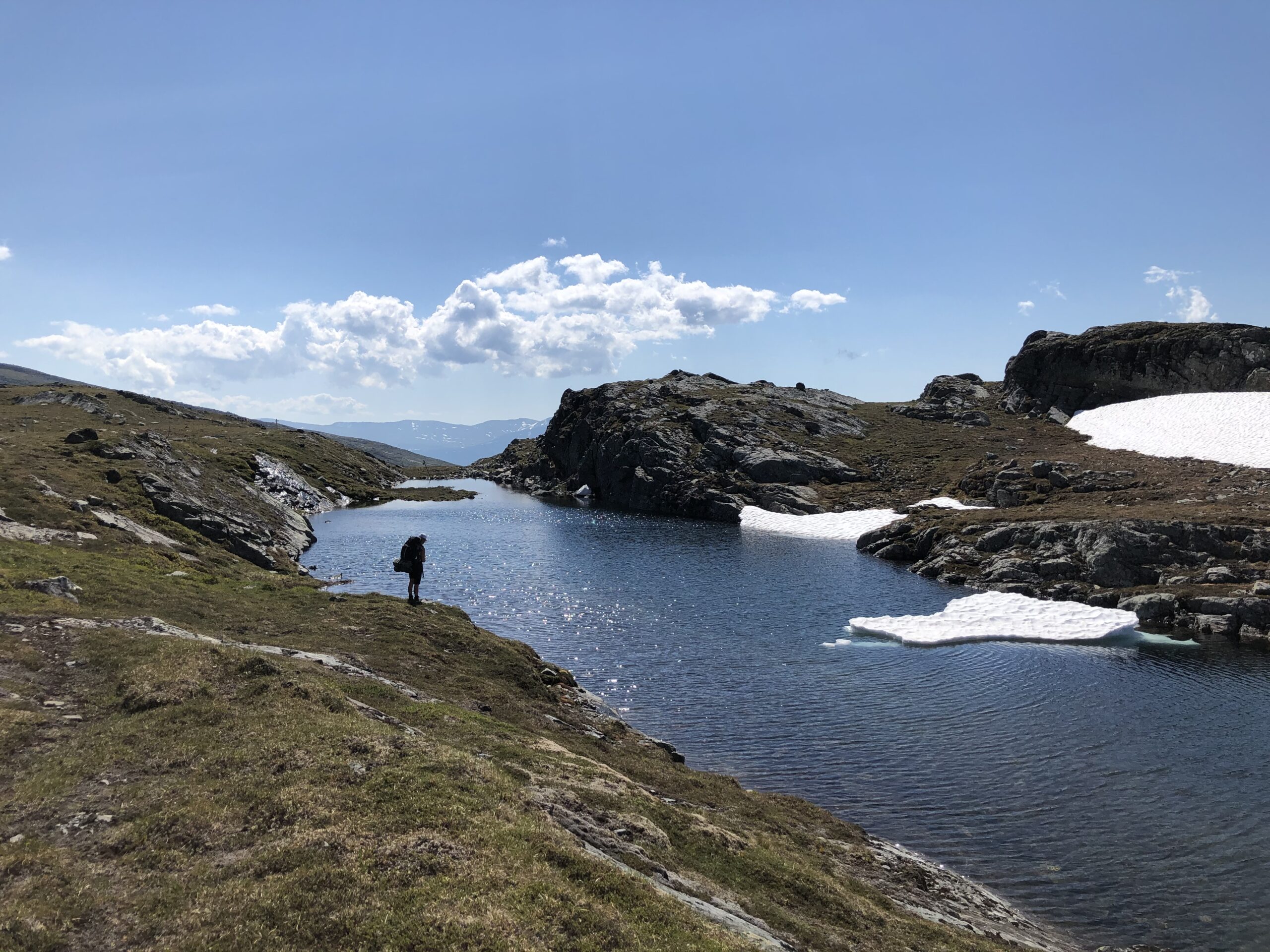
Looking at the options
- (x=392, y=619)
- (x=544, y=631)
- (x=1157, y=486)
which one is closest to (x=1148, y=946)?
(x=392, y=619)

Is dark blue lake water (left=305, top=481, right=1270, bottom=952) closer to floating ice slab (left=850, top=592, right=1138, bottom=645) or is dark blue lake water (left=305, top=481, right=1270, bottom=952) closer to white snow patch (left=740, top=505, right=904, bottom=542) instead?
floating ice slab (left=850, top=592, right=1138, bottom=645)

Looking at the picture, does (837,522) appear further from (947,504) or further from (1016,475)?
(1016,475)

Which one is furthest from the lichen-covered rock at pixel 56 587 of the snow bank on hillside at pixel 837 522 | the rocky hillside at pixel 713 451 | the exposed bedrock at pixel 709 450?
the exposed bedrock at pixel 709 450

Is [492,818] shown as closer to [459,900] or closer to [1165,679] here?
[459,900]

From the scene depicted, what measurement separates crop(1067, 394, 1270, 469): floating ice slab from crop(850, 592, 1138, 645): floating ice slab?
58459 millimetres

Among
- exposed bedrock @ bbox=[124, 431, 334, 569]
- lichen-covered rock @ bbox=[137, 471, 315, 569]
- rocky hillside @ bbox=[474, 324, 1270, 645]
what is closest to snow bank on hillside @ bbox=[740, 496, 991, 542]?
rocky hillside @ bbox=[474, 324, 1270, 645]

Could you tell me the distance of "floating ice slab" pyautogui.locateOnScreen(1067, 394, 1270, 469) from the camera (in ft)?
340

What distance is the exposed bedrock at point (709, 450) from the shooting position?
139m

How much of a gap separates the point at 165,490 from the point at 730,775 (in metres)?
60.0

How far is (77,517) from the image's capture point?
46.8 m

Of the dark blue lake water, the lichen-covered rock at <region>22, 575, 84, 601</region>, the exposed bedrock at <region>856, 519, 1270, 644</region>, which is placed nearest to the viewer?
the dark blue lake water

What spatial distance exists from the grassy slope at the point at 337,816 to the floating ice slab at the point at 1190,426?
107m

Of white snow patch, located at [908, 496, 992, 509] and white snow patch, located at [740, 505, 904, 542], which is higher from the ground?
white snow patch, located at [908, 496, 992, 509]

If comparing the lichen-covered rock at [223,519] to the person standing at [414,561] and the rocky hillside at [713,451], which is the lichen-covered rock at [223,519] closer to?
the person standing at [414,561]
